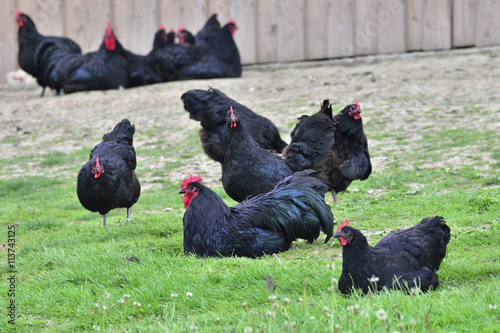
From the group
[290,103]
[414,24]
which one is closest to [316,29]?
[414,24]

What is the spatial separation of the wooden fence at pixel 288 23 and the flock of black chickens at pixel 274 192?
23.5 feet

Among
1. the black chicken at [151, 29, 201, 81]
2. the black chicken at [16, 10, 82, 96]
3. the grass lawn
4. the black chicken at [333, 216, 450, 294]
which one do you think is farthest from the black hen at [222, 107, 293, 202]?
the black chicken at [16, 10, 82, 96]

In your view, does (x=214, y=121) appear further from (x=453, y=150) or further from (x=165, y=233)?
(x=453, y=150)

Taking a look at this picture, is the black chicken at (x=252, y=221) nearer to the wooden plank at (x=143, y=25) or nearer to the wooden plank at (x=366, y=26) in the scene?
the wooden plank at (x=366, y=26)

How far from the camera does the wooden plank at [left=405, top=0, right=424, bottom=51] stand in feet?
48.6

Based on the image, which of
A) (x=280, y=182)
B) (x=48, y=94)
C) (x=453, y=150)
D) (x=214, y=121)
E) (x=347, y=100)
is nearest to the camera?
(x=280, y=182)

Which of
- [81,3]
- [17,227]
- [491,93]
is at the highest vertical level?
[81,3]

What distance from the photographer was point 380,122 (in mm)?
11797

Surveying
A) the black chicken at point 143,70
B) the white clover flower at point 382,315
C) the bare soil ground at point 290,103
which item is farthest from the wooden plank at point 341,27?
the white clover flower at point 382,315

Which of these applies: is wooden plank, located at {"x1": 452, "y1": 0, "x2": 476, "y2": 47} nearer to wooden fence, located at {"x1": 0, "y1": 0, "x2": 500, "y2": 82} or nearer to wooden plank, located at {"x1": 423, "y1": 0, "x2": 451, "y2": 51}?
wooden fence, located at {"x1": 0, "y1": 0, "x2": 500, "y2": 82}

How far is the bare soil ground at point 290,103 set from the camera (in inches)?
449

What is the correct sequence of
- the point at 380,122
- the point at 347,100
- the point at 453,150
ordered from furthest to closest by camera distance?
the point at 347,100, the point at 380,122, the point at 453,150

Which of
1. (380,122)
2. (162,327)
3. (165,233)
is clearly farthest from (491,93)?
(162,327)

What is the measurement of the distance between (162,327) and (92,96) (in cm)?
1192
